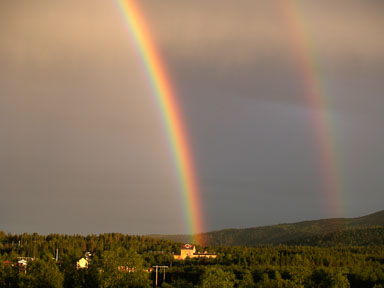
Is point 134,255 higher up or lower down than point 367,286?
higher up

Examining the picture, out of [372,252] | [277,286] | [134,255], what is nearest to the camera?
[277,286]

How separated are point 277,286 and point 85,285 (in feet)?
106

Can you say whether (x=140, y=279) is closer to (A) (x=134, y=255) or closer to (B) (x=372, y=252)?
(A) (x=134, y=255)

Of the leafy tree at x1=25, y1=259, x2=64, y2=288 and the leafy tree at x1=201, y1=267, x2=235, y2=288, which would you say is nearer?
the leafy tree at x1=201, y1=267, x2=235, y2=288

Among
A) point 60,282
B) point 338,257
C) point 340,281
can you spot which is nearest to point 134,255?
point 60,282

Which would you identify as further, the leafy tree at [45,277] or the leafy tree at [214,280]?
the leafy tree at [45,277]

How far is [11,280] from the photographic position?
338ft

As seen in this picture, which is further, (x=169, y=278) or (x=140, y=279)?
(x=169, y=278)

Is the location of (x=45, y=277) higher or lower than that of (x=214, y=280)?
higher

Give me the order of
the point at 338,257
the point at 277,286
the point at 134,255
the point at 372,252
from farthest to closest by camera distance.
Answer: the point at 372,252, the point at 338,257, the point at 134,255, the point at 277,286

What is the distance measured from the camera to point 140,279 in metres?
95.9

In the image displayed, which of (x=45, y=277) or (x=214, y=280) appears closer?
(x=214, y=280)

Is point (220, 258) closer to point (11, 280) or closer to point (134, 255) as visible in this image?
point (134, 255)

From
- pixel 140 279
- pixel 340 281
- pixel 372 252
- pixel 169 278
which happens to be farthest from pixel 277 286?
pixel 372 252
